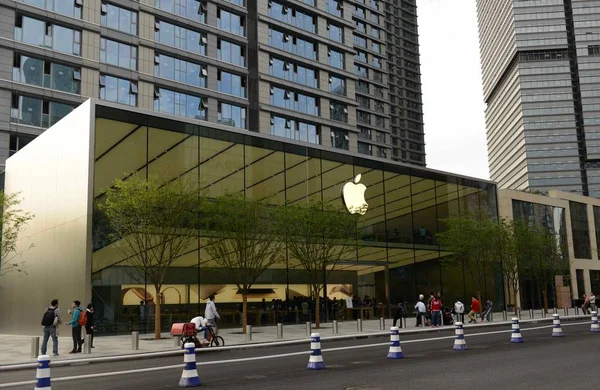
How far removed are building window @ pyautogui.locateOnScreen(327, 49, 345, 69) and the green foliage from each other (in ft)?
121

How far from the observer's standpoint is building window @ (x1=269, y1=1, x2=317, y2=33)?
58.7 meters

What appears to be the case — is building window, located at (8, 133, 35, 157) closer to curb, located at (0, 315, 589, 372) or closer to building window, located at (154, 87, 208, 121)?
building window, located at (154, 87, 208, 121)

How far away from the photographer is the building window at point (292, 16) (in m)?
58.7

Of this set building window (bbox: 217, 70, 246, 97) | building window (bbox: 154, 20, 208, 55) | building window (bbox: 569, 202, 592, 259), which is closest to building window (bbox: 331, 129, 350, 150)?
building window (bbox: 217, 70, 246, 97)

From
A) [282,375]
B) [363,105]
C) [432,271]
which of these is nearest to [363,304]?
[432,271]

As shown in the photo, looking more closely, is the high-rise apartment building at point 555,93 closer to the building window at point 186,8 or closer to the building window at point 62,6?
the building window at point 186,8

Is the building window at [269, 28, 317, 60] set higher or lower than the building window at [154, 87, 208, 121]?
higher

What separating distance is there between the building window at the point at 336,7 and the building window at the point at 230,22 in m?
12.5

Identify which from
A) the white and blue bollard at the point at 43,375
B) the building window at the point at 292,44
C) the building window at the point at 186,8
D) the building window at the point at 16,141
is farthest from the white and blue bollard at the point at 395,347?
the building window at the point at 292,44

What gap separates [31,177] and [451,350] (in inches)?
1038

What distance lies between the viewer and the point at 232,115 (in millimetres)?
54406

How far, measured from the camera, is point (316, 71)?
61531mm

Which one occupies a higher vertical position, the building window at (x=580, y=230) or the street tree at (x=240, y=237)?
the building window at (x=580, y=230)

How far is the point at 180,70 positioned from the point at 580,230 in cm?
4897
